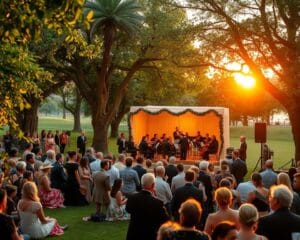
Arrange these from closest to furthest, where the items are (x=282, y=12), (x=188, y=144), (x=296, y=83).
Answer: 1. (x=296, y=83)
2. (x=282, y=12)
3. (x=188, y=144)

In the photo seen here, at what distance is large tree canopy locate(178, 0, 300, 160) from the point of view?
20.1 m

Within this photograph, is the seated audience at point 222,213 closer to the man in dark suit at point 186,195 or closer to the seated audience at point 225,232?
the seated audience at point 225,232

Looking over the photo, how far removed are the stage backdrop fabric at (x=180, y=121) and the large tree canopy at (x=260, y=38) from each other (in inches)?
189

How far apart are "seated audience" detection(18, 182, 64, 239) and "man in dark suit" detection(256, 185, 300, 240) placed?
4191mm

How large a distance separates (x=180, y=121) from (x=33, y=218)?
71.1 ft

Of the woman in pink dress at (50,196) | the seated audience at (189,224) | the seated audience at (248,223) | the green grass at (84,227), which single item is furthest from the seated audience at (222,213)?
the woman in pink dress at (50,196)

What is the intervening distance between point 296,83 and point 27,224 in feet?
43.2

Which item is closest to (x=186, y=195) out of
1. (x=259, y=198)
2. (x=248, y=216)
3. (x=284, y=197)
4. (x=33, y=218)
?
(x=259, y=198)

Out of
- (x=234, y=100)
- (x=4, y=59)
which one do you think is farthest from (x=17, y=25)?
(x=234, y=100)

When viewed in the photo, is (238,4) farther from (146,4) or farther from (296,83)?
(146,4)

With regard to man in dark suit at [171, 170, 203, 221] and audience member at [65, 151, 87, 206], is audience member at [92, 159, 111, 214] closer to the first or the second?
audience member at [65, 151, 87, 206]

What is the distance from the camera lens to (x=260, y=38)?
2088cm

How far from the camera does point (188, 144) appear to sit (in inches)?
1040

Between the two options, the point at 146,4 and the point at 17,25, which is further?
the point at 146,4
